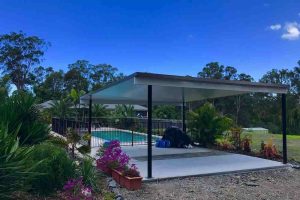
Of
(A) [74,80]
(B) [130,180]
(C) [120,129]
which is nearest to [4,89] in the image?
(B) [130,180]

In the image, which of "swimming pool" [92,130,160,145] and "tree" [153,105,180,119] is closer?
"swimming pool" [92,130,160,145]

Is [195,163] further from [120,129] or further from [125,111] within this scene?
[125,111]

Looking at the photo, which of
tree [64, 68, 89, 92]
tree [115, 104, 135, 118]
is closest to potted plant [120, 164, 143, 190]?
tree [115, 104, 135, 118]

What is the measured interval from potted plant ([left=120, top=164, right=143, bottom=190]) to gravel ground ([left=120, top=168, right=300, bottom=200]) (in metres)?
Result: 0.14

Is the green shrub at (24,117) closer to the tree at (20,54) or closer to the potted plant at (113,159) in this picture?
the potted plant at (113,159)

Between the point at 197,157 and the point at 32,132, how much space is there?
18.5 ft

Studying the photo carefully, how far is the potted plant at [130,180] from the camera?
21.5 feet

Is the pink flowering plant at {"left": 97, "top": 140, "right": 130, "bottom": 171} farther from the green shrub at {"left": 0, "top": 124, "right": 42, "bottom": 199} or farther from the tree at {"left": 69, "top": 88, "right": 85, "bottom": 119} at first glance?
the tree at {"left": 69, "top": 88, "right": 85, "bottom": 119}

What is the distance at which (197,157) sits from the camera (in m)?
10.6

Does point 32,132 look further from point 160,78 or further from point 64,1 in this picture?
point 64,1

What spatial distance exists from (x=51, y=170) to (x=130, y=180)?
1734mm

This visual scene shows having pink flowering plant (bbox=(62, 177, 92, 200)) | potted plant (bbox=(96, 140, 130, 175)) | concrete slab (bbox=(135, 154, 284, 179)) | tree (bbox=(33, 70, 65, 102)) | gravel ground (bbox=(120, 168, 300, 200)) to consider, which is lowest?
gravel ground (bbox=(120, 168, 300, 200))

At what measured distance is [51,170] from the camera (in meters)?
5.62

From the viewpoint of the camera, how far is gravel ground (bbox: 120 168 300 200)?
20.3ft
